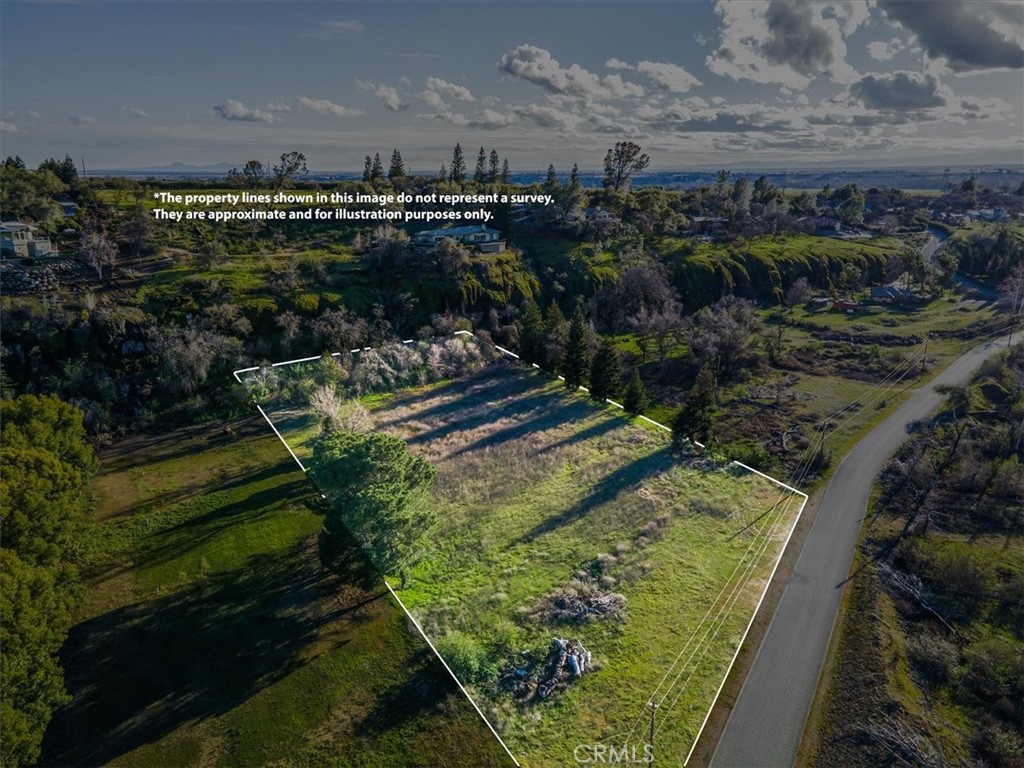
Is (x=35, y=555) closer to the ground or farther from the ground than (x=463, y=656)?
farther from the ground

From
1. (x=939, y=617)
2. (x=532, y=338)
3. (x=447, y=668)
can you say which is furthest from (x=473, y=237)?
(x=939, y=617)

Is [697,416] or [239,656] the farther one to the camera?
[697,416]

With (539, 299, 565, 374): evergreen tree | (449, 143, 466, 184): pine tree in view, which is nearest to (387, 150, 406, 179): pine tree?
(449, 143, 466, 184): pine tree

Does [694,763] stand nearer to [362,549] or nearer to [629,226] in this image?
[362,549]

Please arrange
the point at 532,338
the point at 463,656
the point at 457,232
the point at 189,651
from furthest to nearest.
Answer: the point at 457,232 → the point at 532,338 → the point at 189,651 → the point at 463,656

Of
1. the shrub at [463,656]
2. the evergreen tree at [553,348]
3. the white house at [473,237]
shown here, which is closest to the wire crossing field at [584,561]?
the shrub at [463,656]

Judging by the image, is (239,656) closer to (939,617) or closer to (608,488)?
(608,488)

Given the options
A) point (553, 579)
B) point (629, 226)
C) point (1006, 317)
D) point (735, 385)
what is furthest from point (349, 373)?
point (1006, 317)
